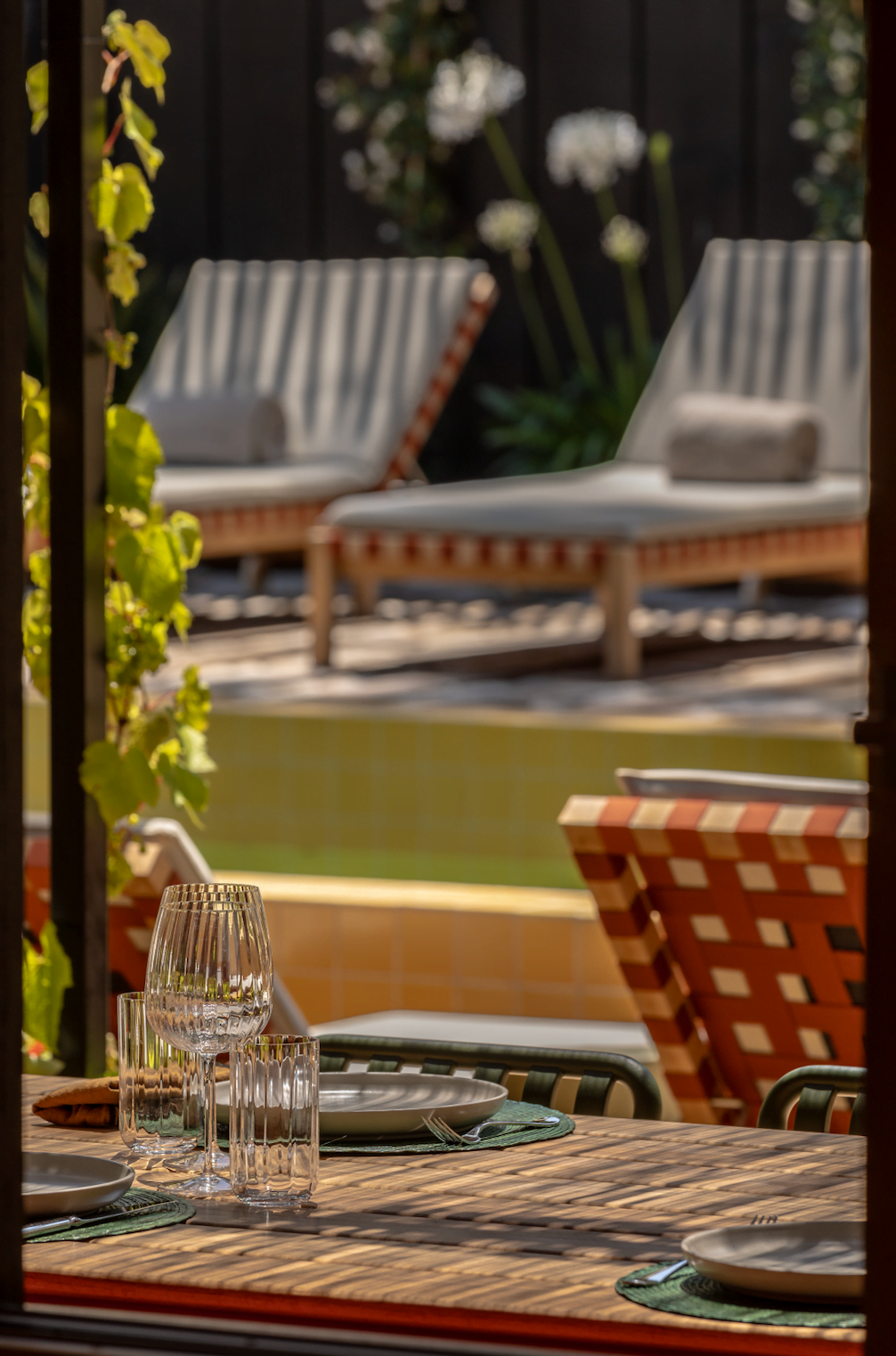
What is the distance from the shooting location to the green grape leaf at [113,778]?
2.04m

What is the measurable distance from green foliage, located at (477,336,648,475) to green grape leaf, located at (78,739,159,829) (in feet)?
22.5

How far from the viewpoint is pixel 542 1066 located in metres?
1.75

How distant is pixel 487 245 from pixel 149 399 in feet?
7.77

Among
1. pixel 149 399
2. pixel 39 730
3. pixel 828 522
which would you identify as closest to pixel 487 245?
pixel 149 399

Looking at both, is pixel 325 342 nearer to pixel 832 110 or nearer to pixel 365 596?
pixel 365 596

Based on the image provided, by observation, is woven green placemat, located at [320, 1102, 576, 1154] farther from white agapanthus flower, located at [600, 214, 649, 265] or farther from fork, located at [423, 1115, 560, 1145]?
white agapanthus flower, located at [600, 214, 649, 265]

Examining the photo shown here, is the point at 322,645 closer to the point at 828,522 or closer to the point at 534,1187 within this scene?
the point at 828,522

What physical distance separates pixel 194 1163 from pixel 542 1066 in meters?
0.42

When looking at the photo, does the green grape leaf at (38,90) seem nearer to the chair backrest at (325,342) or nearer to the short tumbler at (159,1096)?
the short tumbler at (159,1096)

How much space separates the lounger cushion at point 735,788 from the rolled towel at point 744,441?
419 cm

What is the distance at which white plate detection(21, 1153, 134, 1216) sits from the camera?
1273 millimetres

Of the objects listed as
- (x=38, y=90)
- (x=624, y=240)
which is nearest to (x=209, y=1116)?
(x=38, y=90)

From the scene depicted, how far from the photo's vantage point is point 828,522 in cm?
623

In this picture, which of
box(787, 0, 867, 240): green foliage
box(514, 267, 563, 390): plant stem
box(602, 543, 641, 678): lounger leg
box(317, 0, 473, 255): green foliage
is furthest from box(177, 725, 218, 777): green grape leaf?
box(317, 0, 473, 255): green foliage
